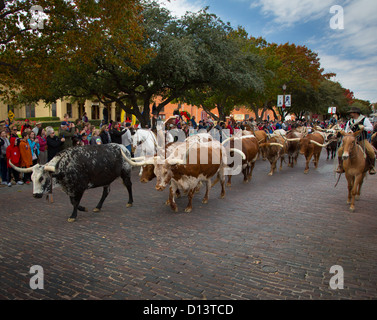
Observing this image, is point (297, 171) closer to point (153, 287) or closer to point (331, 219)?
point (331, 219)

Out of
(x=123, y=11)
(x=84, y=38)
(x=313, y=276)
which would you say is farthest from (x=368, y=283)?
(x=84, y=38)

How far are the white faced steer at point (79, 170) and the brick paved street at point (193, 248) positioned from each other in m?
0.75

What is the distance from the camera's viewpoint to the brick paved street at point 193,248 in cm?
405

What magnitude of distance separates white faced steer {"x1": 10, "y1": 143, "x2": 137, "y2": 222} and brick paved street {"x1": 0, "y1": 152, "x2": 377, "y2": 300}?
746 mm

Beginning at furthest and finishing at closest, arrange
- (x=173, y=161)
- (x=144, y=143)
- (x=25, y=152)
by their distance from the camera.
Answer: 1. (x=144, y=143)
2. (x=25, y=152)
3. (x=173, y=161)

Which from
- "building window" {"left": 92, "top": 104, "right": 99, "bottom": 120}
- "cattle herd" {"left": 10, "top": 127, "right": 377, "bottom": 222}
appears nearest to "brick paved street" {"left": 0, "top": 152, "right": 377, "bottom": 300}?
"cattle herd" {"left": 10, "top": 127, "right": 377, "bottom": 222}

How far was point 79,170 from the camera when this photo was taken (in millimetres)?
6977

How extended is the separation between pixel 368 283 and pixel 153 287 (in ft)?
9.80

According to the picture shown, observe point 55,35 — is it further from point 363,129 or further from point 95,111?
point 95,111

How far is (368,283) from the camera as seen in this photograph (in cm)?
416

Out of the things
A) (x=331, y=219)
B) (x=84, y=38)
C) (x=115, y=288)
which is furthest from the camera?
(x=84, y=38)

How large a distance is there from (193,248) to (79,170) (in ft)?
11.1

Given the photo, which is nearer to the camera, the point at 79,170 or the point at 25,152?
the point at 79,170

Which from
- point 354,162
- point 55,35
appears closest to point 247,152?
point 354,162
